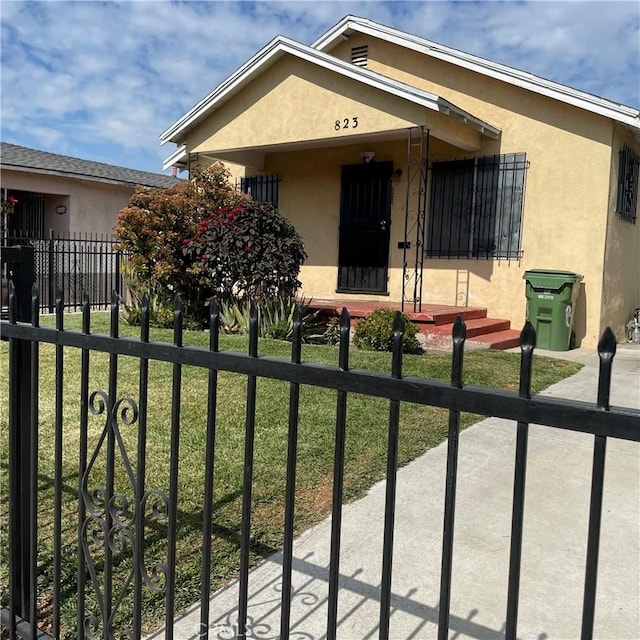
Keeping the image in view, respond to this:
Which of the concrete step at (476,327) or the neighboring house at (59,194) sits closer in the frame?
the concrete step at (476,327)

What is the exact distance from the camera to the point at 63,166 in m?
18.1

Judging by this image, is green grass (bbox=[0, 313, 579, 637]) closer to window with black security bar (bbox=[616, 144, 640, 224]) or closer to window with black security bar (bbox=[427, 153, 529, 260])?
window with black security bar (bbox=[427, 153, 529, 260])

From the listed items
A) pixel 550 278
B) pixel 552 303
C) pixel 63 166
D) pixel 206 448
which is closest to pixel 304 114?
pixel 550 278

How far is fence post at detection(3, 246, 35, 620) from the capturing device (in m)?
2.46

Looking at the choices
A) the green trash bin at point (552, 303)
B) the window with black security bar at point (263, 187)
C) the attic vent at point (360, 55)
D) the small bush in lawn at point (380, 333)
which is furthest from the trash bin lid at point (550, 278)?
the window with black security bar at point (263, 187)

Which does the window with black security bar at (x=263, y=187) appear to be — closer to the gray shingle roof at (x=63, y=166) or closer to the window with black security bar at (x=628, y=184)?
the gray shingle roof at (x=63, y=166)

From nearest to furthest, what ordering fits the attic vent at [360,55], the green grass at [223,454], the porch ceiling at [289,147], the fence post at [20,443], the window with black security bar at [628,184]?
1. the fence post at [20,443]
2. the green grass at [223,454]
3. the window with black security bar at [628,184]
4. the porch ceiling at [289,147]
5. the attic vent at [360,55]

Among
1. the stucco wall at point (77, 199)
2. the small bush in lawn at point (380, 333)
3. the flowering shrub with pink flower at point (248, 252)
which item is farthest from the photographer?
the stucco wall at point (77, 199)

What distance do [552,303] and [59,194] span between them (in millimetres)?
14326

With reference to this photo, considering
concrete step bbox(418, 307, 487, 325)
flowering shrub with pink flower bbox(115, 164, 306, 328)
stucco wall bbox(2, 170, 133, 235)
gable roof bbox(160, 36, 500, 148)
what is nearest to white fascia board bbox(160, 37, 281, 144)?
A: gable roof bbox(160, 36, 500, 148)

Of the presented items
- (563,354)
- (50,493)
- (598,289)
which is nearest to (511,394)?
(50,493)

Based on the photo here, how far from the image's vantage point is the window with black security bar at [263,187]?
1352 cm

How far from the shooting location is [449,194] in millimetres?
11312

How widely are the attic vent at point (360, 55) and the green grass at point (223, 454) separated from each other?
24.9 feet
